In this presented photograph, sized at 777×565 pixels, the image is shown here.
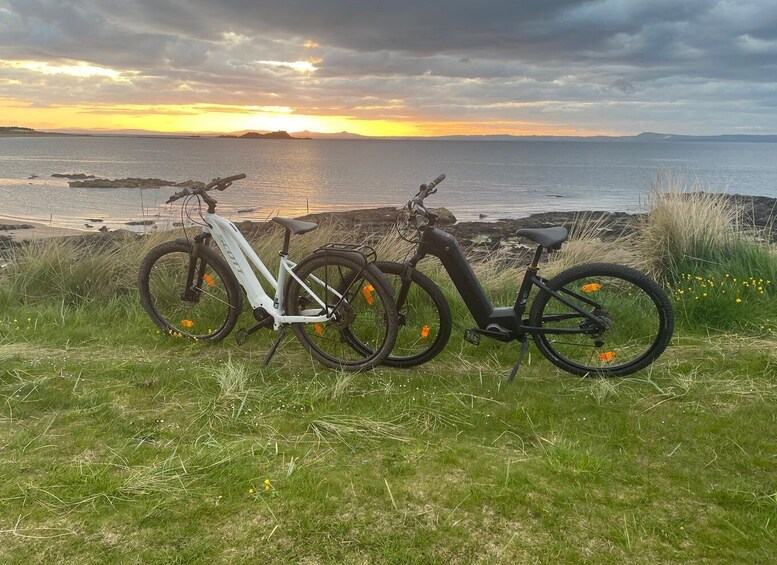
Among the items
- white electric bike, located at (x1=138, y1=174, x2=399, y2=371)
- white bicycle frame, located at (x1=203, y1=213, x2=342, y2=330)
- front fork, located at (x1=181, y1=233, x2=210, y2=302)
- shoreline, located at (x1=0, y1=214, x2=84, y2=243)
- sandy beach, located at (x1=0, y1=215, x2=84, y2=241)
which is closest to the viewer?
white electric bike, located at (x1=138, y1=174, x2=399, y2=371)

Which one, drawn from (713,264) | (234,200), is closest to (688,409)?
(713,264)

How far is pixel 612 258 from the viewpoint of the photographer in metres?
7.51

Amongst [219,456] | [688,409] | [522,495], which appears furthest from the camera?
[688,409]

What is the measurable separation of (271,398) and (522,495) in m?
1.89

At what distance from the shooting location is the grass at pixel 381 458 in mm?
2574

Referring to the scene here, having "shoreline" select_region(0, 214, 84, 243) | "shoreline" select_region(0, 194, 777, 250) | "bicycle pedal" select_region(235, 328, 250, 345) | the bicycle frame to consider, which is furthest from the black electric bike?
"shoreline" select_region(0, 214, 84, 243)

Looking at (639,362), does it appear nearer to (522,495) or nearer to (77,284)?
(522,495)

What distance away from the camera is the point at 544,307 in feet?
14.9

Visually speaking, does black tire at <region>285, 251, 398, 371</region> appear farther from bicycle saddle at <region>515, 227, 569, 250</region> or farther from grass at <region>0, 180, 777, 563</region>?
bicycle saddle at <region>515, 227, 569, 250</region>

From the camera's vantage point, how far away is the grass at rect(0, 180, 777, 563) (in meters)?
2.57

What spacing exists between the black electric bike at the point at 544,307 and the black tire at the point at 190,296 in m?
1.30

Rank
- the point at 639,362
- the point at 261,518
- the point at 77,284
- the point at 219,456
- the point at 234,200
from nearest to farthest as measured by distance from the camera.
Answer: the point at 261,518 < the point at 219,456 < the point at 639,362 < the point at 77,284 < the point at 234,200

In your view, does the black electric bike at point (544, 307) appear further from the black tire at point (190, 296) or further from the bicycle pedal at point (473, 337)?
the black tire at point (190, 296)

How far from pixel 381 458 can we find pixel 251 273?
2257mm
